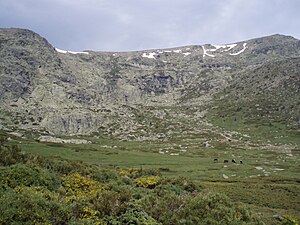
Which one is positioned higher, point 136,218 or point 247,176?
point 136,218

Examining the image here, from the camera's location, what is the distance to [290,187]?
43.7m

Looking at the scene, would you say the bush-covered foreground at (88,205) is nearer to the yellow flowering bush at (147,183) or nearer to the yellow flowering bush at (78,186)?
the yellow flowering bush at (78,186)

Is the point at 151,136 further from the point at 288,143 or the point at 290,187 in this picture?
the point at 290,187

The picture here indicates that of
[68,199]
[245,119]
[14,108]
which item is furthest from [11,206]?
[14,108]

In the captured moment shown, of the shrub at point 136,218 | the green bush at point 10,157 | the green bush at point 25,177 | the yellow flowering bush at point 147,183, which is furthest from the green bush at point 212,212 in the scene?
the green bush at point 10,157

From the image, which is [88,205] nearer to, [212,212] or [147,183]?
[212,212]

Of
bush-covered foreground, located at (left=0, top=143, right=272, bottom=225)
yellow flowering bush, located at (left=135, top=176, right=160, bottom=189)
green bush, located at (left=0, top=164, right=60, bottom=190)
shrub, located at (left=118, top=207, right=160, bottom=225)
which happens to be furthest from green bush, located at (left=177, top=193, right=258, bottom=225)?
green bush, located at (left=0, top=164, right=60, bottom=190)

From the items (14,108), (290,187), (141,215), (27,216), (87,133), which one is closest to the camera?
(27,216)

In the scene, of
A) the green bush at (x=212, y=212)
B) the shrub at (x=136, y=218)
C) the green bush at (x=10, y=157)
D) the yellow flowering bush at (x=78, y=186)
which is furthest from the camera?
the green bush at (x=10, y=157)

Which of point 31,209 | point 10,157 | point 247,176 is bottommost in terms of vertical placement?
point 247,176

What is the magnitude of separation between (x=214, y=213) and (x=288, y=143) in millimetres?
125529

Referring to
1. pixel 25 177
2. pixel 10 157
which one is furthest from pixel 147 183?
pixel 10 157

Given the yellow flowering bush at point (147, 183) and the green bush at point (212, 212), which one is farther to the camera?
the yellow flowering bush at point (147, 183)

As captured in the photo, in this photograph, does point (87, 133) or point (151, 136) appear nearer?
point (151, 136)
